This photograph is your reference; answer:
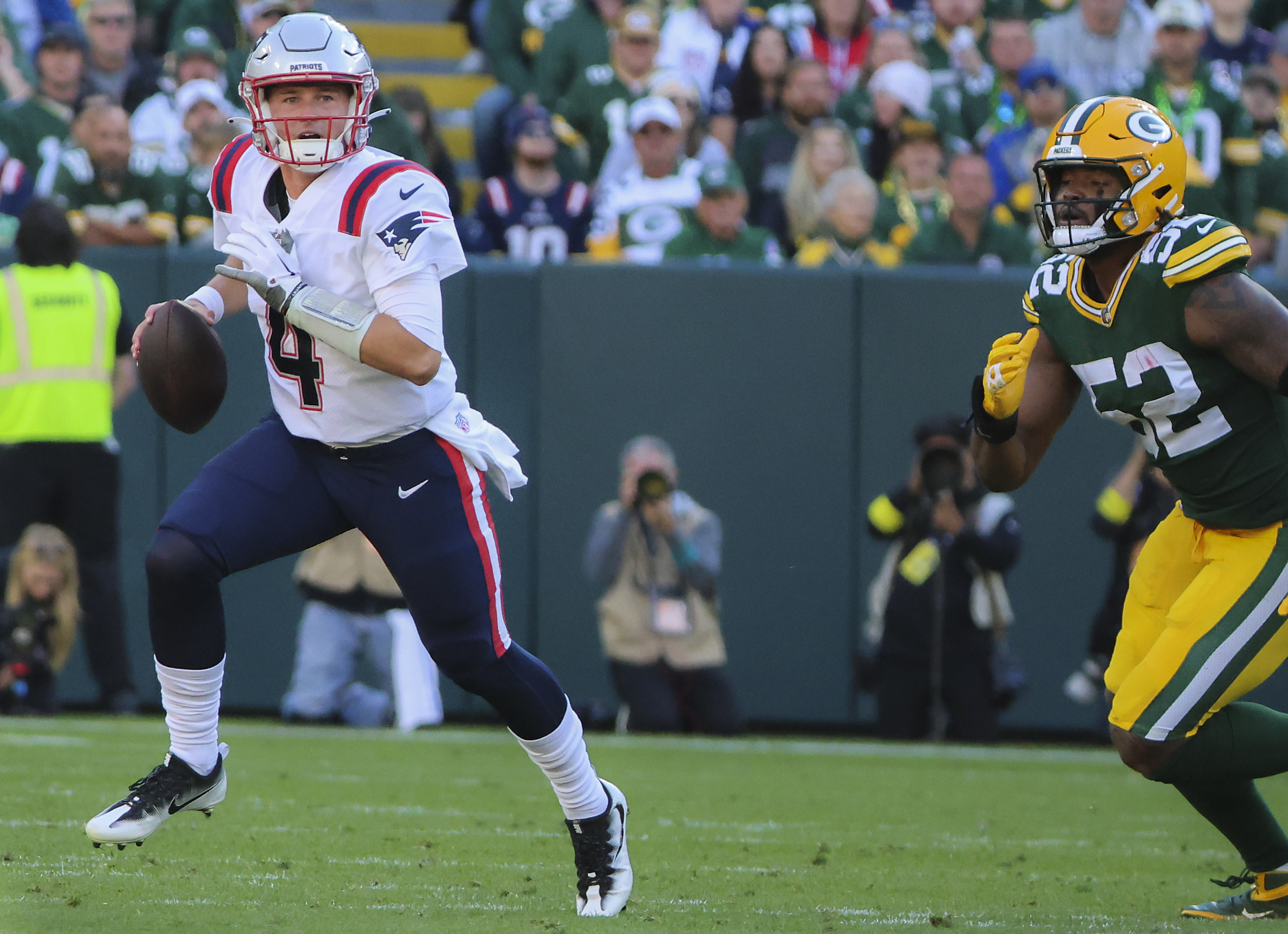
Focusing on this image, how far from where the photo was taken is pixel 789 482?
8.75 meters

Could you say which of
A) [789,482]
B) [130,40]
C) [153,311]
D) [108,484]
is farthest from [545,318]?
[153,311]

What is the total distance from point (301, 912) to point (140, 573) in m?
5.22

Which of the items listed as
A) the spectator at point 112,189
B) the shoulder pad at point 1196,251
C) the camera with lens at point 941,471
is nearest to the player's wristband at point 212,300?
the shoulder pad at point 1196,251

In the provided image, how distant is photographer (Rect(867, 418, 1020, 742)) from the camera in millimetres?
8117

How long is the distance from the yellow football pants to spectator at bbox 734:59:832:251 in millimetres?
5847

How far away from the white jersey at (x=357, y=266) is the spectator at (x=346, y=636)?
4.16 metres

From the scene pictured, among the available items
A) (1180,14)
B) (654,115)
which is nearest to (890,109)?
(654,115)

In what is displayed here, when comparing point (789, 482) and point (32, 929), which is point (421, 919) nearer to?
point (32, 929)

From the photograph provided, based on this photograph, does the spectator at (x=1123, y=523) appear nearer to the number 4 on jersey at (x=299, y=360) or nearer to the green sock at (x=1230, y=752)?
the green sock at (x=1230, y=752)

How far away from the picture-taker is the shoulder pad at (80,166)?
8961mm

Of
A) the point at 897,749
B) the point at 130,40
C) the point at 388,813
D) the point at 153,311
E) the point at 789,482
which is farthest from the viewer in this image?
the point at 130,40

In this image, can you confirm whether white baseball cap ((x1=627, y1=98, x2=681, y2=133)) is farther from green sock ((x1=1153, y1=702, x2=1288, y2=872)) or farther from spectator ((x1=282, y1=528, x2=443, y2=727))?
green sock ((x1=1153, y1=702, x2=1288, y2=872))

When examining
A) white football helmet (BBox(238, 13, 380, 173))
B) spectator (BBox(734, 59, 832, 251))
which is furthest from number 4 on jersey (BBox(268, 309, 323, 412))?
spectator (BBox(734, 59, 832, 251))

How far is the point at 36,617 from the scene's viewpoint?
8023mm
